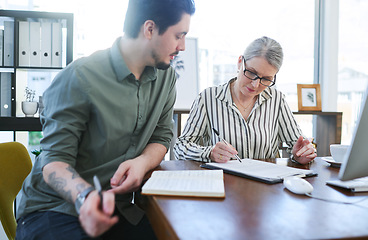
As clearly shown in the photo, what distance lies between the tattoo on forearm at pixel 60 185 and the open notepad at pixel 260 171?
0.56m

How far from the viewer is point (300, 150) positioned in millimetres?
1433

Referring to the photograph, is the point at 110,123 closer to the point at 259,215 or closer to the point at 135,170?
the point at 135,170

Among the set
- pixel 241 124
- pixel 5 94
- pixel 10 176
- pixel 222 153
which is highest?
pixel 5 94

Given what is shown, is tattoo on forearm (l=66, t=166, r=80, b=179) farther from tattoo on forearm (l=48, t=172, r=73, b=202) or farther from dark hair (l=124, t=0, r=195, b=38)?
dark hair (l=124, t=0, r=195, b=38)

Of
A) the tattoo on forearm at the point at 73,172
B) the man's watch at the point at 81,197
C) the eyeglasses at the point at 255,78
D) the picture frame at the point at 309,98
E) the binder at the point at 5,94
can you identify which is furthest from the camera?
the picture frame at the point at 309,98

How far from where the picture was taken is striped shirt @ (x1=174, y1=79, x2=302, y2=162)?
1738mm

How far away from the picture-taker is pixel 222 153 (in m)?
1.37

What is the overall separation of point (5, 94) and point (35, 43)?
43cm

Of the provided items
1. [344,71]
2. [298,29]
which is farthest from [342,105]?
[298,29]

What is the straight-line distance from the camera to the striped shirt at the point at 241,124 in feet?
5.70

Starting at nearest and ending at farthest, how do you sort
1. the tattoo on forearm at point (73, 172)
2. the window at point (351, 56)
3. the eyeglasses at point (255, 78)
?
the tattoo on forearm at point (73, 172), the eyeglasses at point (255, 78), the window at point (351, 56)

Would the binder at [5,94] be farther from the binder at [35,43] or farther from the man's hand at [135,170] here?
the man's hand at [135,170]

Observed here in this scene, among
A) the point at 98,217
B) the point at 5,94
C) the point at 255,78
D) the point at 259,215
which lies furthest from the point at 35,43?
the point at 259,215

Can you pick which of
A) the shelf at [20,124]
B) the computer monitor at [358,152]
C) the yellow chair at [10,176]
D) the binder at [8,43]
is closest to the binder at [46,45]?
the binder at [8,43]
